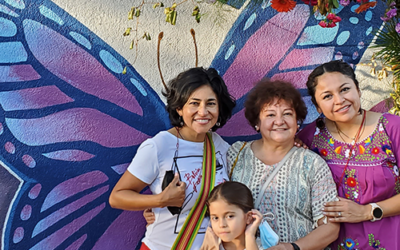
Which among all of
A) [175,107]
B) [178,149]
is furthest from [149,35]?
[178,149]

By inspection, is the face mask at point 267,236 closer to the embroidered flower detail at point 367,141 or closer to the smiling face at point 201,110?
the smiling face at point 201,110

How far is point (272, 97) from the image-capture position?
2.60 metres

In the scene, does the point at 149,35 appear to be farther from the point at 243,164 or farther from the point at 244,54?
the point at 243,164

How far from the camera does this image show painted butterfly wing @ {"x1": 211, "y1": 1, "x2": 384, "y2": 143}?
3.43 metres

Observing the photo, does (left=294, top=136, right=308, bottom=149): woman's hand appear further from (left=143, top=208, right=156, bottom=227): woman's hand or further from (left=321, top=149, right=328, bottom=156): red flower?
(left=143, top=208, right=156, bottom=227): woman's hand

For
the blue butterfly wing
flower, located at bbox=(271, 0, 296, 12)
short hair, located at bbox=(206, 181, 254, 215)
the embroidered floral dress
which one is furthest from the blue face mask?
flower, located at bbox=(271, 0, 296, 12)

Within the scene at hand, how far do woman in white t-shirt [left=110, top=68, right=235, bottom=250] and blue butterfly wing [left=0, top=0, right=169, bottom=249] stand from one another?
64 centimetres

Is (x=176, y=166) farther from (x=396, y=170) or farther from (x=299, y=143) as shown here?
(x=396, y=170)

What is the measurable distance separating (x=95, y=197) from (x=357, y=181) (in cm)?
196

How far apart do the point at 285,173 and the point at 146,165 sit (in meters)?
0.91

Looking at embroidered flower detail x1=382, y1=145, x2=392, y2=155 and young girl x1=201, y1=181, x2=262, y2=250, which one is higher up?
embroidered flower detail x1=382, y1=145, x2=392, y2=155

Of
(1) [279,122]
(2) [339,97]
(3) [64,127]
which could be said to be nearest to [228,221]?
(1) [279,122]

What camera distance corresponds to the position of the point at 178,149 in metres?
2.53

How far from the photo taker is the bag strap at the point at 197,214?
2.38 metres
